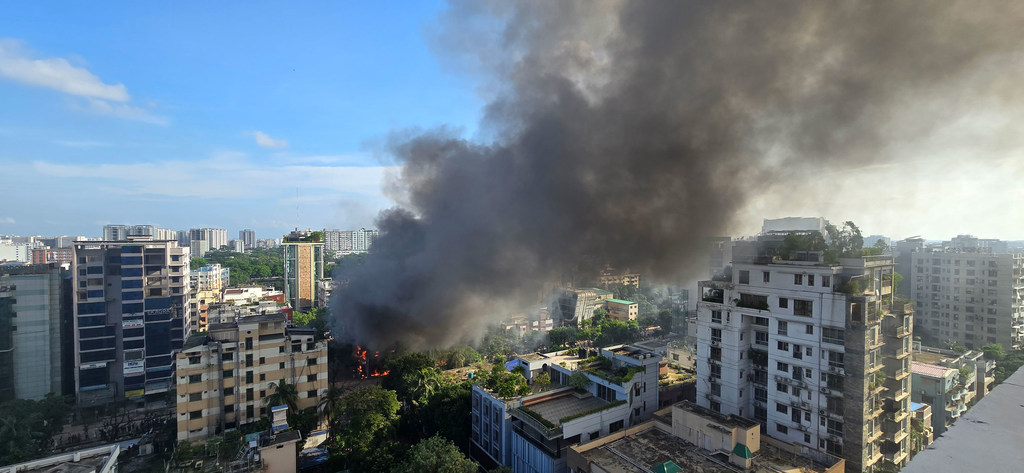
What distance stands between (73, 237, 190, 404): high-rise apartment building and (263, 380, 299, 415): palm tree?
10060mm

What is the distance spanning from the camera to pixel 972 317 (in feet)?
81.9

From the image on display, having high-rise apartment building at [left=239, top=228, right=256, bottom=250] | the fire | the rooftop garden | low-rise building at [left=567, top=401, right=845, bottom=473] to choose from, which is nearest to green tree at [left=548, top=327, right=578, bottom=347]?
the fire

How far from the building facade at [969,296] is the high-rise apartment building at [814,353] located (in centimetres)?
1851

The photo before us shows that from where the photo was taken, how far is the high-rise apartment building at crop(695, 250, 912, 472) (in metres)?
11.0

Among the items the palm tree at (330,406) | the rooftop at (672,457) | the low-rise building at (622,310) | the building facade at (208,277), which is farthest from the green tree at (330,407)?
the building facade at (208,277)

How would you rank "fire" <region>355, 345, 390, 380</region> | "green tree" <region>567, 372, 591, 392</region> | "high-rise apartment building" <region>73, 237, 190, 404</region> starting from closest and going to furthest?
"green tree" <region>567, 372, 591, 392</region> < "high-rise apartment building" <region>73, 237, 190, 404</region> < "fire" <region>355, 345, 390, 380</region>

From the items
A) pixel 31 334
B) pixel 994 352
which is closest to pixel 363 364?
pixel 31 334

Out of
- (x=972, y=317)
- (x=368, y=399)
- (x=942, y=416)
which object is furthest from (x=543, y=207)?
(x=972, y=317)

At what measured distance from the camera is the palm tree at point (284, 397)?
15.5m

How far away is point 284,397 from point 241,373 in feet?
5.60

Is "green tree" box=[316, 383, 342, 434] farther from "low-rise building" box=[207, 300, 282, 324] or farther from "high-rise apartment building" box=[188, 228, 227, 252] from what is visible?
"high-rise apartment building" box=[188, 228, 227, 252]

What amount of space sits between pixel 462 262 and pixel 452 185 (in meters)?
4.89

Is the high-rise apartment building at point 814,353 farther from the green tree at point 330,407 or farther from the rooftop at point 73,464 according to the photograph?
the rooftop at point 73,464

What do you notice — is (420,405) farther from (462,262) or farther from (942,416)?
(942,416)
